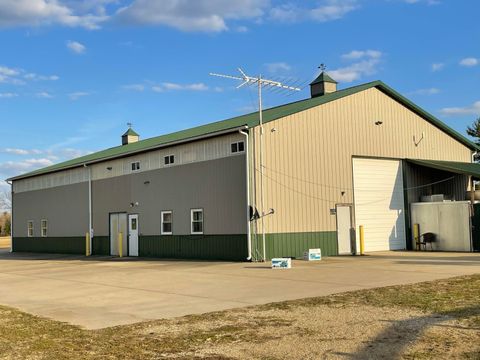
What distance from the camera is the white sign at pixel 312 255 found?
20.7 meters

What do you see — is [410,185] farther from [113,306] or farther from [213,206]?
[113,306]

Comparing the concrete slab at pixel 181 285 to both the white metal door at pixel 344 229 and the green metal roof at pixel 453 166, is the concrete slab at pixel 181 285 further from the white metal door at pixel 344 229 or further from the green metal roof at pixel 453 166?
the green metal roof at pixel 453 166

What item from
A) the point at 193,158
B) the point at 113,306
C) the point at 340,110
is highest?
the point at 340,110

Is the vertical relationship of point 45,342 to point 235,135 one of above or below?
below

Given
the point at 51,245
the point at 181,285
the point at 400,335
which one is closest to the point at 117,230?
the point at 51,245

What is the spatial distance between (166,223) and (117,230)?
4342 millimetres

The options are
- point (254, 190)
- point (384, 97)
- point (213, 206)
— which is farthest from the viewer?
point (384, 97)

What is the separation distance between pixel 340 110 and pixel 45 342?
61.5 ft

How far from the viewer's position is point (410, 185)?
1057 inches

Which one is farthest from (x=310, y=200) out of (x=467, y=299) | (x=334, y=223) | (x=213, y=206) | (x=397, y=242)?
(x=467, y=299)

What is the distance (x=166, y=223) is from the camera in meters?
25.0

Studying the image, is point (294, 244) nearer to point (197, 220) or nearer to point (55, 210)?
point (197, 220)

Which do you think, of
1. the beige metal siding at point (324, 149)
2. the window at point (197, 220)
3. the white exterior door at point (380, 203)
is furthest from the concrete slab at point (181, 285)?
the white exterior door at point (380, 203)

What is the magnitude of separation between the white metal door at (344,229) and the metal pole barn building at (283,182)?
49mm
